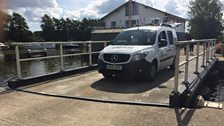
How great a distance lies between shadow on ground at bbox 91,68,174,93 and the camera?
5.97m

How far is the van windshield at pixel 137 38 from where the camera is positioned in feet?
23.5

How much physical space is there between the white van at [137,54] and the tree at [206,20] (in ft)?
122

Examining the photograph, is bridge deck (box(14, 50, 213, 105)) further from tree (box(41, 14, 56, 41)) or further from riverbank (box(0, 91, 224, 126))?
tree (box(41, 14, 56, 41))

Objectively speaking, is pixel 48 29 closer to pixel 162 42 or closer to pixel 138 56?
pixel 162 42

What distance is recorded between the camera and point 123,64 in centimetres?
645

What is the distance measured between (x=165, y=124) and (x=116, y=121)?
0.80m

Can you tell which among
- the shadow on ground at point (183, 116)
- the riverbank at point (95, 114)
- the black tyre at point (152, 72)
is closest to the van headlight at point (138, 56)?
the black tyre at point (152, 72)

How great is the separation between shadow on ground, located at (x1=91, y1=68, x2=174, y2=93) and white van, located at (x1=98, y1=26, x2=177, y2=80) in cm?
23

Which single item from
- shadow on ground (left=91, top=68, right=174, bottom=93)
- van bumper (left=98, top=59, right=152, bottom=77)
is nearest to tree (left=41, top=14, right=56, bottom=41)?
Result: shadow on ground (left=91, top=68, right=174, bottom=93)

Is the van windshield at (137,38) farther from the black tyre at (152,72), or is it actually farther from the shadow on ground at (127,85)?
the shadow on ground at (127,85)

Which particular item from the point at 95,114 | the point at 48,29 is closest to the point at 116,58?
the point at 95,114

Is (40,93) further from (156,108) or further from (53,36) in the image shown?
(53,36)

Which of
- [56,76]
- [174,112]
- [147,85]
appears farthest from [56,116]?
[56,76]

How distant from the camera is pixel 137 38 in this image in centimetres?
735
